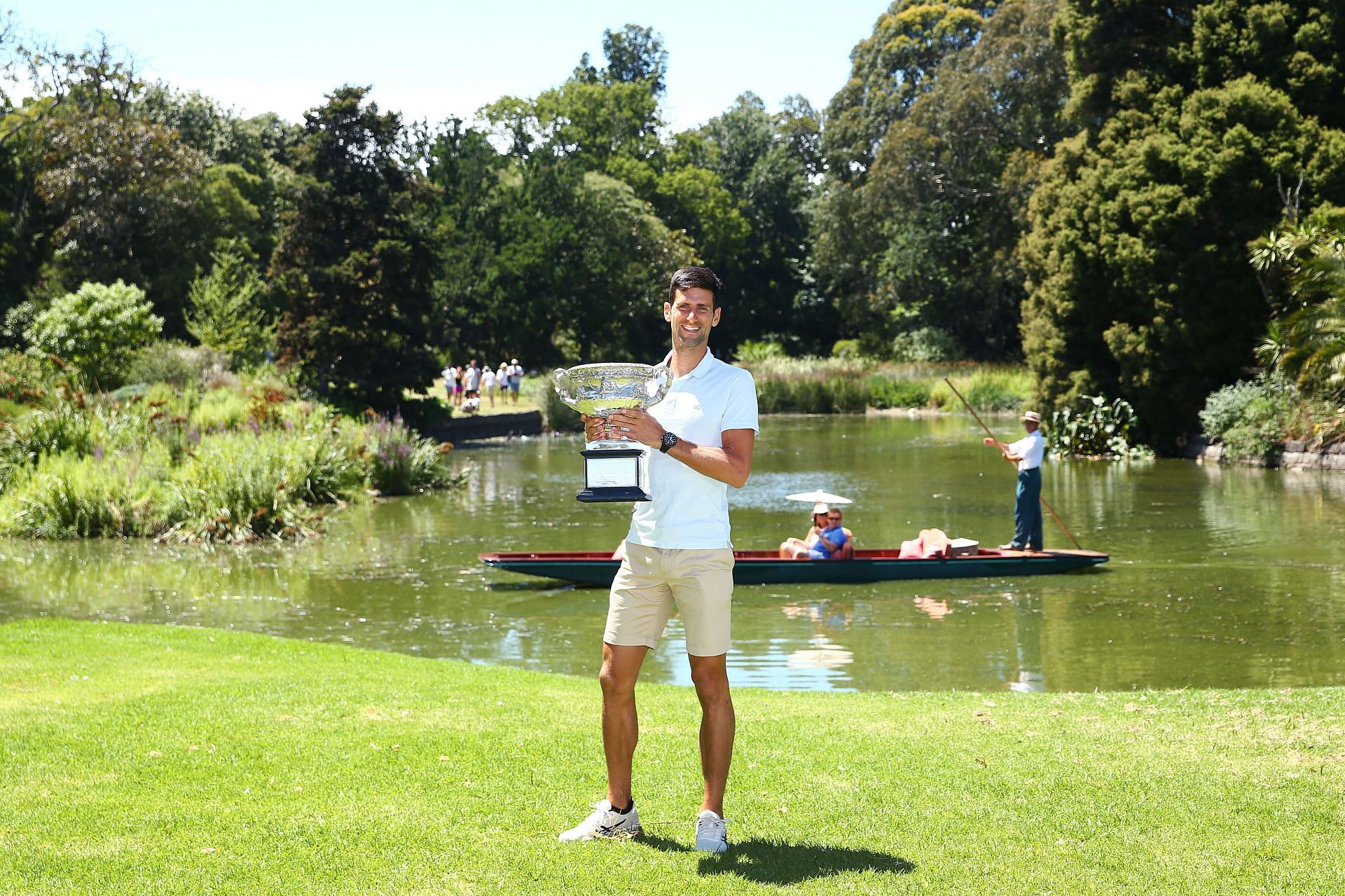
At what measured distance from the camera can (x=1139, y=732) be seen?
683cm

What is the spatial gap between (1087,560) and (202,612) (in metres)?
9.80

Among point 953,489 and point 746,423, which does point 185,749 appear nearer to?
point 746,423

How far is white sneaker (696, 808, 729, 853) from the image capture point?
15.8 ft

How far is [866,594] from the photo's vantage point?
15.0m

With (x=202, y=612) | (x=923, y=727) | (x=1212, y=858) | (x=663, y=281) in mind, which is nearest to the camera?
(x=1212, y=858)

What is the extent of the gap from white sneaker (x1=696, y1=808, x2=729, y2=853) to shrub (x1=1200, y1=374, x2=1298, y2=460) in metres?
25.7

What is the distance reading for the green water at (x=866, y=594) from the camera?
1137 cm

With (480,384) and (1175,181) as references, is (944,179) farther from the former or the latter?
(1175,181)

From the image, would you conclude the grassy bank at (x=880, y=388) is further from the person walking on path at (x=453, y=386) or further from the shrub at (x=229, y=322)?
the shrub at (x=229, y=322)

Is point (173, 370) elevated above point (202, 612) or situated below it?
above

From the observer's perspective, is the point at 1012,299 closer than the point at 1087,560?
→ No

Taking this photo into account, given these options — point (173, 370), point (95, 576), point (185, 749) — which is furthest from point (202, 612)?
point (173, 370)

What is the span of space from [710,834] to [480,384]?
1804 inches

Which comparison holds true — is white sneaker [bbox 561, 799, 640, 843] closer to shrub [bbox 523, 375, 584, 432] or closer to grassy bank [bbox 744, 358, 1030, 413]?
shrub [bbox 523, 375, 584, 432]
